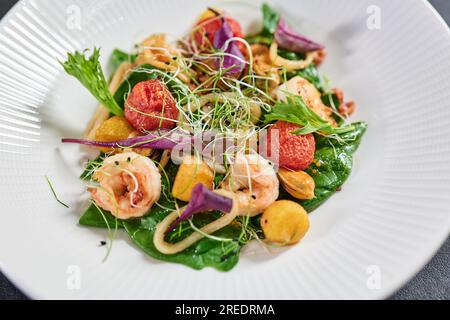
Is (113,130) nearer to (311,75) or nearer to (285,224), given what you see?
(285,224)

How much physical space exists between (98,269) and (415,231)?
1866 mm

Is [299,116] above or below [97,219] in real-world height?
above

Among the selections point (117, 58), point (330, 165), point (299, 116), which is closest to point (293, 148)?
point (299, 116)

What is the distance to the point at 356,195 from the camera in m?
2.98

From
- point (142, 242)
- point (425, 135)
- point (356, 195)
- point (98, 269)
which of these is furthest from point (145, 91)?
point (425, 135)

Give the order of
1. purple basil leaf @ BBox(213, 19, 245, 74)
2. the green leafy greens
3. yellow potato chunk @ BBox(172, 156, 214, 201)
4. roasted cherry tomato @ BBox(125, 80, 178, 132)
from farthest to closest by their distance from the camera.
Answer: purple basil leaf @ BBox(213, 19, 245, 74) < roasted cherry tomato @ BBox(125, 80, 178, 132) < the green leafy greens < yellow potato chunk @ BBox(172, 156, 214, 201)

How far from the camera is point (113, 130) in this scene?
3.23 metres

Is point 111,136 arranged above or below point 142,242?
above

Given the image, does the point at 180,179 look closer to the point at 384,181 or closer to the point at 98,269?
the point at 98,269

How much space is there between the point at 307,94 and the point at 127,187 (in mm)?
1492

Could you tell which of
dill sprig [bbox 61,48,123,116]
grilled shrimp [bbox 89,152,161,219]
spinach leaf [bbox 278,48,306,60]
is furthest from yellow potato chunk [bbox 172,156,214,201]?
spinach leaf [bbox 278,48,306,60]

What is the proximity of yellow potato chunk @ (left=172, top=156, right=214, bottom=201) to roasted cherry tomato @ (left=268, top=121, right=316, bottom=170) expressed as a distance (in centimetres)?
51

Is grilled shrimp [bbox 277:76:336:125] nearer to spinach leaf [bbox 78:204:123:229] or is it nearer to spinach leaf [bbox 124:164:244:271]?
spinach leaf [bbox 124:164:244:271]

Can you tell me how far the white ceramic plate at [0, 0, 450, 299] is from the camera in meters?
2.53
